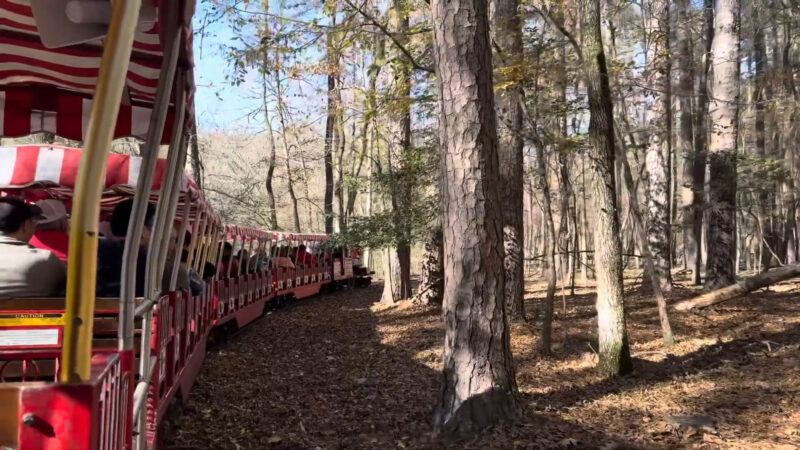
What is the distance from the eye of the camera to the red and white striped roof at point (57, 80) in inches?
139

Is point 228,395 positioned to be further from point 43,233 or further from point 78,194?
point 78,194

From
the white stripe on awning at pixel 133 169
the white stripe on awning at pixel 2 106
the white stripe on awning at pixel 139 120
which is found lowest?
the white stripe on awning at pixel 133 169

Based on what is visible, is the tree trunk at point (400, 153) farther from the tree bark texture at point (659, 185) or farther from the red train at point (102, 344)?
the tree bark texture at point (659, 185)

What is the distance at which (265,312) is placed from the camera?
1656 centimetres

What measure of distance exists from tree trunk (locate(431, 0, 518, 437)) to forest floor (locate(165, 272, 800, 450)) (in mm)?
311

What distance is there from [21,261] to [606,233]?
5804mm

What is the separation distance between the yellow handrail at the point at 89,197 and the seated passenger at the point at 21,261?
2.37 meters

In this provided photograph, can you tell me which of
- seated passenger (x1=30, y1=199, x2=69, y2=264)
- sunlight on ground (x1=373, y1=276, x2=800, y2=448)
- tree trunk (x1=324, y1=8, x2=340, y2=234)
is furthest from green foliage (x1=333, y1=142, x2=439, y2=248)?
seated passenger (x1=30, y1=199, x2=69, y2=264)

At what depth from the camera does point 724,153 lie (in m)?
13.3

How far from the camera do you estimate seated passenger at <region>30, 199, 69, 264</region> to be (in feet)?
17.5

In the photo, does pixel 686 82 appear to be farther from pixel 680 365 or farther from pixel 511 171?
pixel 680 365

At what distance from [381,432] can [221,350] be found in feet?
17.1

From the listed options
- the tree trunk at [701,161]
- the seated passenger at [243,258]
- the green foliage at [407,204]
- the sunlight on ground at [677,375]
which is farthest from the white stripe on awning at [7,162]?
the tree trunk at [701,161]

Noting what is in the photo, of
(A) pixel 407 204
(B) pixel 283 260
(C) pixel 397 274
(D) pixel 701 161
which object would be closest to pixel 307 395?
(A) pixel 407 204
